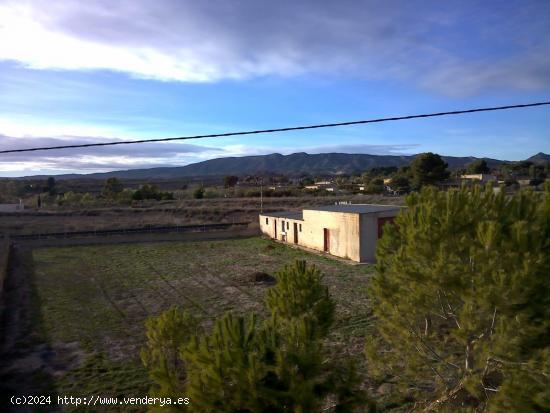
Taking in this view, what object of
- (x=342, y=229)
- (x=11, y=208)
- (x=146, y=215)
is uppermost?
(x=342, y=229)

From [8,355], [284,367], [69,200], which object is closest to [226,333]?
[284,367]

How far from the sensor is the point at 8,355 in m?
12.5

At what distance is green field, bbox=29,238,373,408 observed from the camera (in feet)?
39.0

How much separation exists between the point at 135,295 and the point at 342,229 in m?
Answer: 13.8

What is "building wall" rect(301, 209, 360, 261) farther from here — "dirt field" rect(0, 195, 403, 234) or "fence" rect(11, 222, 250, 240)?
"dirt field" rect(0, 195, 403, 234)

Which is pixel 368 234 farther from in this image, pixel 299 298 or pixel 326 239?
pixel 299 298

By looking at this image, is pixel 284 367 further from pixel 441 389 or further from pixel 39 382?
pixel 39 382

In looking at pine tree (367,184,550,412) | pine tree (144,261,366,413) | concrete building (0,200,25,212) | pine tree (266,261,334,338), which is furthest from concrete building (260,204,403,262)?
concrete building (0,200,25,212)

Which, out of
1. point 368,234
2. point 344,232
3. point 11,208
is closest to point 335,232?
point 344,232

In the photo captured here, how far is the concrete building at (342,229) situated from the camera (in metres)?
26.5

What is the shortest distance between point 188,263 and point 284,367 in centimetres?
2262

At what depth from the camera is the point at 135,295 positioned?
772 inches

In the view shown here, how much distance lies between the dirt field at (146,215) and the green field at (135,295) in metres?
15.4

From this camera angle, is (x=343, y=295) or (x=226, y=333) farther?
(x=343, y=295)
